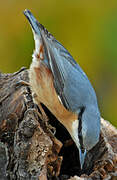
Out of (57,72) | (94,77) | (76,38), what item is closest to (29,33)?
(76,38)

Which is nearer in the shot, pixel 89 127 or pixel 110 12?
pixel 89 127

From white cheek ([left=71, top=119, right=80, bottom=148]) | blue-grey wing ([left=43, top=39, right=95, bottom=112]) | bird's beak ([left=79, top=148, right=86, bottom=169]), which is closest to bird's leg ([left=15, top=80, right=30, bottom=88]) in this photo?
blue-grey wing ([left=43, top=39, right=95, bottom=112])

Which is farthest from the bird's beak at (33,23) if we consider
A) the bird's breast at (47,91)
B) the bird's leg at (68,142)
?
the bird's leg at (68,142)

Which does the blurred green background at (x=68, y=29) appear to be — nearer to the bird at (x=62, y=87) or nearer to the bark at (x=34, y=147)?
the bird at (x=62, y=87)

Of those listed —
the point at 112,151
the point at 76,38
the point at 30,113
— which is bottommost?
the point at 112,151

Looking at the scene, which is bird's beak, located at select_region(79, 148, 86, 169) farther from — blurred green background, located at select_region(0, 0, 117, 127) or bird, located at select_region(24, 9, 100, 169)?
blurred green background, located at select_region(0, 0, 117, 127)

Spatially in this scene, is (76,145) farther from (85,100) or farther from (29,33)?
(29,33)
